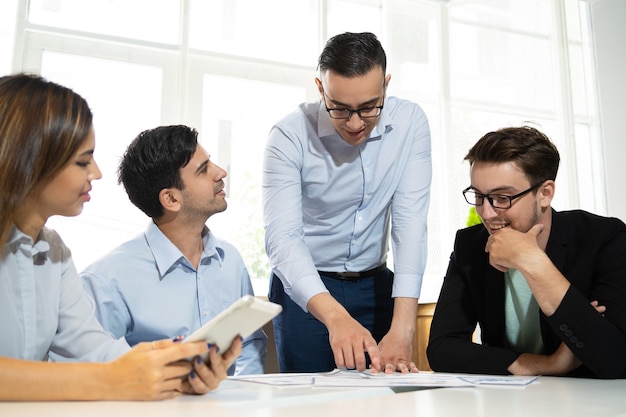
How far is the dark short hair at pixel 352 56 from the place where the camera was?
5.47 feet

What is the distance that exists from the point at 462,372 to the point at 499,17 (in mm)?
4057

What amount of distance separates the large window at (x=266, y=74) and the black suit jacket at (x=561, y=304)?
5.70ft

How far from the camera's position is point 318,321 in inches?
73.6

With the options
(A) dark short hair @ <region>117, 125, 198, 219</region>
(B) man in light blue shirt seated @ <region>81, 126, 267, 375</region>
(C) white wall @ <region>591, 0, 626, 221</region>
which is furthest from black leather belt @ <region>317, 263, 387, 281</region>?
(C) white wall @ <region>591, 0, 626, 221</region>

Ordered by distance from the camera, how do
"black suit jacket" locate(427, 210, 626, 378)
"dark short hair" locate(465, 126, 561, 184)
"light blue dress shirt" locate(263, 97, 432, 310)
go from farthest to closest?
"light blue dress shirt" locate(263, 97, 432, 310) → "dark short hair" locate(465, 126, 561, 184) → "black suit jacket" locate(427, 210, 626, 378)

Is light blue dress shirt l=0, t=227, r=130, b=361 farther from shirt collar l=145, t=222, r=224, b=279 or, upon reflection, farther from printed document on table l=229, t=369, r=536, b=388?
shirt collar l=145, t=222, r=224, b=279

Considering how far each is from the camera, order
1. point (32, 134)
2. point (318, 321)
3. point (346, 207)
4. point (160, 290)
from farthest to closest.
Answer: point (346, 207) → point (318, 321) → point (160, 290) → point (32, 134)

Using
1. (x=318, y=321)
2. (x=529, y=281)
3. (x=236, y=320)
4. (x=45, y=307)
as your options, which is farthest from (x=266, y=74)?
(x=236, y=320)

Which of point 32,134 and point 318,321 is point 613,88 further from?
point 32,134

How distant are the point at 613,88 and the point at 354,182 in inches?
129

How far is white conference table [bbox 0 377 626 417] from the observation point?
32.6 inches

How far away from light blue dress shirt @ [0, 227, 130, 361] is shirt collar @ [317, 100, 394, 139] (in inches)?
35.2

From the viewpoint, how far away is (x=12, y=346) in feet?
3.83

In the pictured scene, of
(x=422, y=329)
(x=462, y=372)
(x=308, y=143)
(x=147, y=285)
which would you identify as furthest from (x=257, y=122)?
(x=462, y=372)
